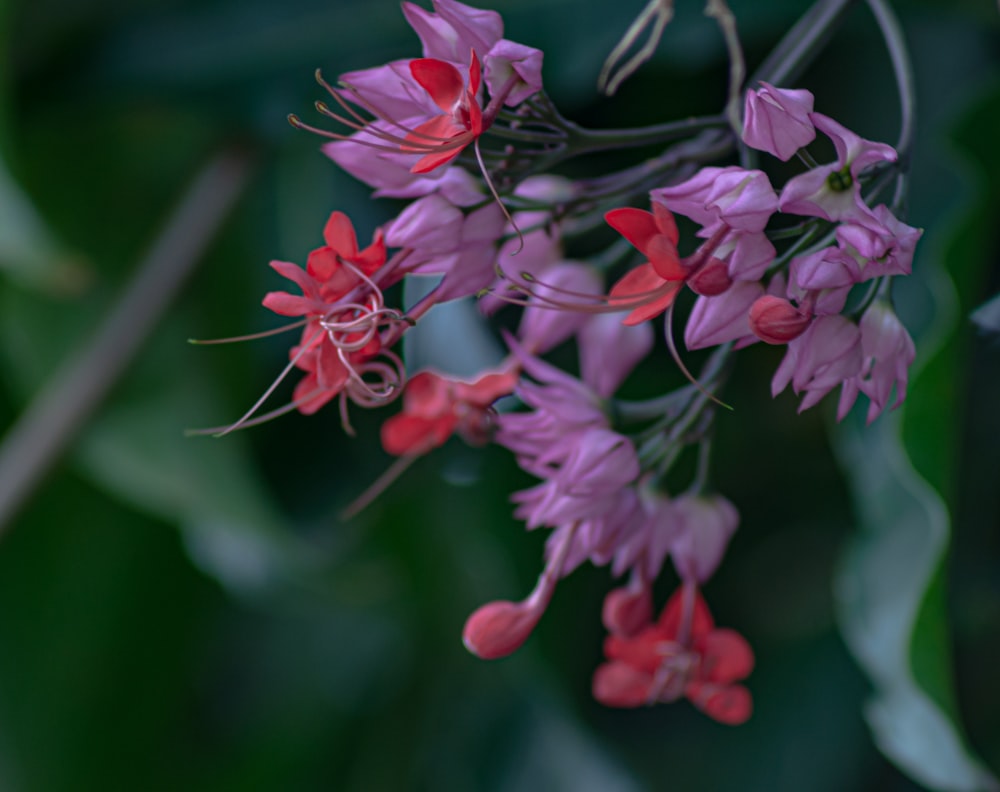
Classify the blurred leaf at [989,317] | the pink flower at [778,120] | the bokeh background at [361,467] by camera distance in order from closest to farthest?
the pink flower at [778,120], the blurred leaf at [989,317], the bokeh background at [361,467]

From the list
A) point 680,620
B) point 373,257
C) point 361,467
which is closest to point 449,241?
point 373,257

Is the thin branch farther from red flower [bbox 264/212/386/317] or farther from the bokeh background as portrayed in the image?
red flower [bbox 264/212/386/317]

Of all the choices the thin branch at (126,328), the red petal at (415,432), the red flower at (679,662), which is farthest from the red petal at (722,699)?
the thin branch at (126,328)

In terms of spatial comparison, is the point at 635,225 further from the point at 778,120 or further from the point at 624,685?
the point at 624,685

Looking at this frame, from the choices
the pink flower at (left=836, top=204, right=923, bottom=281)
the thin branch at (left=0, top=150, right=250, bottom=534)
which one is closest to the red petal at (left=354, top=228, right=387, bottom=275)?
the pink flower at (left=836, top=204, right=923, bottom=281)

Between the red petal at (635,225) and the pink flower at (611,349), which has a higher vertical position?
the red petal at (635,225)

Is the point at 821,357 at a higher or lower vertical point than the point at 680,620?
higher

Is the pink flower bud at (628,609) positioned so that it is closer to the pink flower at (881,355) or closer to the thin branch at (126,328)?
the pink flower at (881,355)
